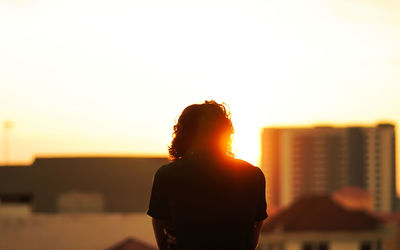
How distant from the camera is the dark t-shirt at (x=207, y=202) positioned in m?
2.82

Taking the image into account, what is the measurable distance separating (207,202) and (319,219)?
51.1 meters

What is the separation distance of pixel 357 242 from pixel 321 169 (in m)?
140

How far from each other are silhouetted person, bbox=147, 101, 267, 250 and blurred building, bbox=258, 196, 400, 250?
48.4 m

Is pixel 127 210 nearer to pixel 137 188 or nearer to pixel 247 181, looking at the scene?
pixel 137 188

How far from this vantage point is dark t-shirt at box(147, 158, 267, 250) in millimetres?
2824

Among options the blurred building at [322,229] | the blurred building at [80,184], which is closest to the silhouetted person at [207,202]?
the blurred building at [80,184]

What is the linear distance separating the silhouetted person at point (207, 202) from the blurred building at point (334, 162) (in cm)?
18249

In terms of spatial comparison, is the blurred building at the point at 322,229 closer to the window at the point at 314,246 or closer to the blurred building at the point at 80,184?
the window at the point at 314,246

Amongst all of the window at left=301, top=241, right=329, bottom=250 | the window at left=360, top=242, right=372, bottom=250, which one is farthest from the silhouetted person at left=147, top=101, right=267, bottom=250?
the window at left=360, top=242, right=372, bottom=250

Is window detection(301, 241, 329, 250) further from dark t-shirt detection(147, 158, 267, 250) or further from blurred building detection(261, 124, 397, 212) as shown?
blurred building detection(261, 124, 397, 212)

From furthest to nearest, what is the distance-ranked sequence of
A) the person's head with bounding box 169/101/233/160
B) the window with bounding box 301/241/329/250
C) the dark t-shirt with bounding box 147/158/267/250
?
the window with bounding box 301/241/329/250
the person's head with bounding box 169/101/233/160
the dark t-shirt with bounding box 147/158/267/250

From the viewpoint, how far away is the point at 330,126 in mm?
191125

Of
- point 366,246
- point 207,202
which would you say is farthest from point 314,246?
point 207,202

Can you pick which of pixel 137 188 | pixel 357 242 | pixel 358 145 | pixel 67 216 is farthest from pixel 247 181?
pixel 358 145
